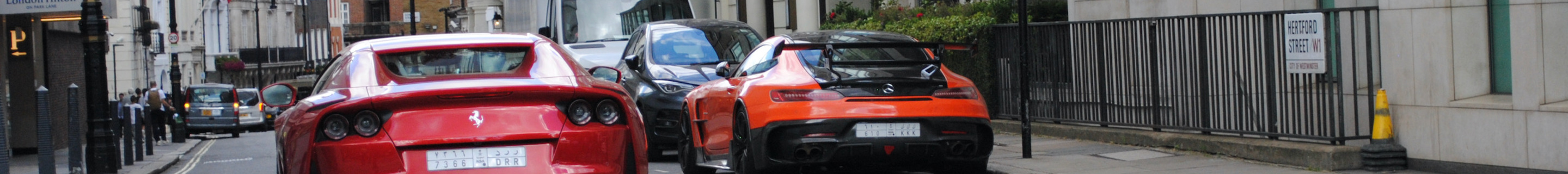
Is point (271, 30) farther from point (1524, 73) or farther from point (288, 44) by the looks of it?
point (1524, 73)

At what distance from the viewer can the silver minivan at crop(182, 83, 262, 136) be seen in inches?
1202

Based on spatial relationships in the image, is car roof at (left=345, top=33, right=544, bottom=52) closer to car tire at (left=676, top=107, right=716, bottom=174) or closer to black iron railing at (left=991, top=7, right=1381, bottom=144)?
car tire at (left=676, top=107, right=716, bottom=174)

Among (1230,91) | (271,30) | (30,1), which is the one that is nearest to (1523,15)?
(1230,91)

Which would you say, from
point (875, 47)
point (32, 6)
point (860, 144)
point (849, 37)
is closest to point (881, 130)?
point (860, 144)

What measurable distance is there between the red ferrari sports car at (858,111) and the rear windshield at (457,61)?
1.69m

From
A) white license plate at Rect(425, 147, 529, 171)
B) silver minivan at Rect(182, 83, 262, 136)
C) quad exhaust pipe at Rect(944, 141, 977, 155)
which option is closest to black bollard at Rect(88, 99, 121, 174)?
quad exhaust pipe at Rect(944, 141, 977, 155)

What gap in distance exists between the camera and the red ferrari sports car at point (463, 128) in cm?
645

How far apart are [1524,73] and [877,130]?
354 cm

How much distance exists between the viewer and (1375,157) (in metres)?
9.80

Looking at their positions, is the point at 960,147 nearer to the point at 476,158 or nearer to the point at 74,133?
the point at 476,158

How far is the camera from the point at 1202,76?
37.8ft

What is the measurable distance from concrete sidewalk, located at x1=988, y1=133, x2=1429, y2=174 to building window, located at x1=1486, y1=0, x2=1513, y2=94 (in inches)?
27.0

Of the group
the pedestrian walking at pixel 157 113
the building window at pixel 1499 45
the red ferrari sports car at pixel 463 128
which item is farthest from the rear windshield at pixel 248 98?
the building window at pixel 1499 45

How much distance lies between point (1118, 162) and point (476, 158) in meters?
5.70
